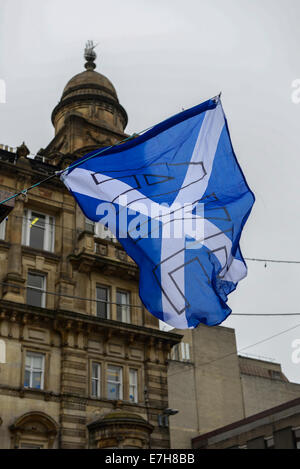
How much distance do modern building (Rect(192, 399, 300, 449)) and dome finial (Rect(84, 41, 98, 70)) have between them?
2802 centimetres

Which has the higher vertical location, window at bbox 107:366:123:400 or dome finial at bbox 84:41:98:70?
dome finial at bbox 84:41:98:70

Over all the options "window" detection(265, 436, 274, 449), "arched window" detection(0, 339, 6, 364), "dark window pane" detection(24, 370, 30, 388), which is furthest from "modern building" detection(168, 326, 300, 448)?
"arched window" detection(0, 339, 6, 364)

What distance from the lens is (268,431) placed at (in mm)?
38188

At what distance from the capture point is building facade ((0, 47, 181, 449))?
31422 millimetres

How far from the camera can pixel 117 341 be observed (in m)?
35.3

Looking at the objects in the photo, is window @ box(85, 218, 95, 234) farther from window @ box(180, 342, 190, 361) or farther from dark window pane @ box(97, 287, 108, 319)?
window @ box(180, 342, 190, 361)

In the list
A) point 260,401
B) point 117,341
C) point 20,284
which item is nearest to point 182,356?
point 260,401

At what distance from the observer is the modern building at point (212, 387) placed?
185 ft

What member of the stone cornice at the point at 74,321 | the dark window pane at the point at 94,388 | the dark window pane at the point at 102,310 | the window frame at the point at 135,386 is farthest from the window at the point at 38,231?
the window frame at the point at 135,386

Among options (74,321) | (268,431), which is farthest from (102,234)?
(268,431)

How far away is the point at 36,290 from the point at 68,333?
10.1 feet

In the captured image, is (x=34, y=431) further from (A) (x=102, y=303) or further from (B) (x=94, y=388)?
(A) (x=102, y=303)
